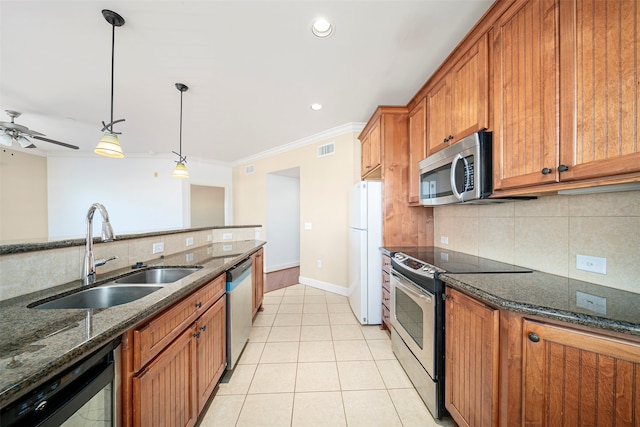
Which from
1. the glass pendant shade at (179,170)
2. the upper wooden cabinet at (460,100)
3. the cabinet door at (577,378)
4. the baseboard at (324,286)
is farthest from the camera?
the baseboard at (324,286)

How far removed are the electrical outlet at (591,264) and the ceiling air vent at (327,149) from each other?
10.3ft

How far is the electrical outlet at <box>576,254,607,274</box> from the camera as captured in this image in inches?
46.2

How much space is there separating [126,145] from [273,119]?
362 cm

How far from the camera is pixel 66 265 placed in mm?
1225

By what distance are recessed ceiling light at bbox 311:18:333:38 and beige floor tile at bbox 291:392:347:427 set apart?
2.76 metres

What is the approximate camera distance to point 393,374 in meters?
1.90

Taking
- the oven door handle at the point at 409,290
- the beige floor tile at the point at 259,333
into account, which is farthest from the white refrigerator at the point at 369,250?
the beige floor tile at the point at 259,333

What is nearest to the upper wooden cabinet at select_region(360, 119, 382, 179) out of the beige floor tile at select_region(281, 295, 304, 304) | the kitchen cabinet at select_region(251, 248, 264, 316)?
the kitchen cabinet at select_region(251, 248, 264, 316)

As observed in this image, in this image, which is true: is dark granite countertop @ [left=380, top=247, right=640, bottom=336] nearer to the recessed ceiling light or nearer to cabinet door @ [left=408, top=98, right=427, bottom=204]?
cabinet door @ [left=408, top=98, right=427, bottom=204]

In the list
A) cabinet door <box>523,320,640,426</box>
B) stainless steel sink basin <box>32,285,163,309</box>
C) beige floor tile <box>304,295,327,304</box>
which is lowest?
beige floor tile <box>304,295,327,304</box>

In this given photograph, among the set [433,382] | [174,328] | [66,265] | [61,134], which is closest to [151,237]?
[66,265]

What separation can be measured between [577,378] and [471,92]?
167 cm

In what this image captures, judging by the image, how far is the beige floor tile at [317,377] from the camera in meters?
1.75

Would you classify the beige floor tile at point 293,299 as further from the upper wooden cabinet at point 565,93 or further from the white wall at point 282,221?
the upper wooden cabinet at point 565,93
